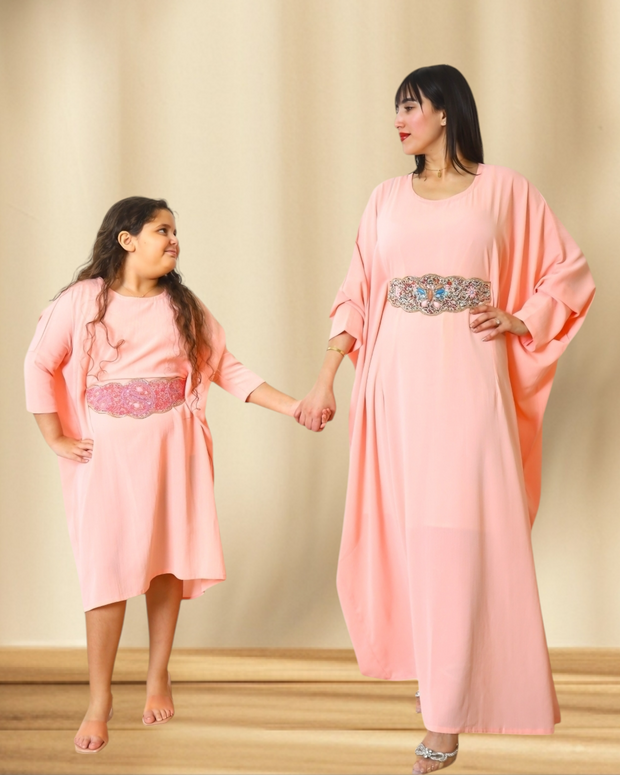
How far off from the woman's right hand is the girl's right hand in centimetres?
52

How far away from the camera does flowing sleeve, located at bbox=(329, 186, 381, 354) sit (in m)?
2.20

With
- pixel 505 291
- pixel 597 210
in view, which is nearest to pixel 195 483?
pixel 505 291

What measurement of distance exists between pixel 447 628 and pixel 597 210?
64.4 inches

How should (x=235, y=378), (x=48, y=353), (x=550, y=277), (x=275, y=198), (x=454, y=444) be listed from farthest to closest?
(x=275, y=198) < (x=235, y=378) < (x=48, y=353) < (x=550, y=277) < (x=454, y=444)

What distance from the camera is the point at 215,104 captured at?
10.4 feet

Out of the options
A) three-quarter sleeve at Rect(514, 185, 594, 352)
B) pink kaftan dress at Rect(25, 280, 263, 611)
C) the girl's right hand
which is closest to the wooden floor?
pink kaftan dress at Rect(25, 280, 263, 611)

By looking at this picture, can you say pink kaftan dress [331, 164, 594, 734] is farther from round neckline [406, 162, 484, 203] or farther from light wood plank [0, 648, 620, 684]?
light wood plank [0, 648, 620, 684]

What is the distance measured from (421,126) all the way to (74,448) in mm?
1137

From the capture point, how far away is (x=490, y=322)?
79.5 inches

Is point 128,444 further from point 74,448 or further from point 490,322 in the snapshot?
point 490,322

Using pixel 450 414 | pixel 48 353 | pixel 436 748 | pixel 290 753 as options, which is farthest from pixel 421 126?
pixel 290 753

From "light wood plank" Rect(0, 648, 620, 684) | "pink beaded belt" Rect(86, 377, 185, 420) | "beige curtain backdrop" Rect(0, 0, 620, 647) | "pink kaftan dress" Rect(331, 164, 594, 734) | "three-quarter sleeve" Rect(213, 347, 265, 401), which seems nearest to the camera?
"pink kaftan dress" Rect(331, 164, 594, 734)

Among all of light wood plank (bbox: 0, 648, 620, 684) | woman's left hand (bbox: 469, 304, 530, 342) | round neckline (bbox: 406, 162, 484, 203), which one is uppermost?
round neckline (bbox: 406, 162, 484, 203)

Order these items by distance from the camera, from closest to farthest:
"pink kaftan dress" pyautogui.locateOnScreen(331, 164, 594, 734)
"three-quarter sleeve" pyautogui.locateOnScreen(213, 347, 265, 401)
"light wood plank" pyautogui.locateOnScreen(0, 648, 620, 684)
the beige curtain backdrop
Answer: "pink kaftan dress" pyautogui.locateOnScreen(331, 164, 594, 734) < "three-quarter sleeve" pyautogui.locateOnScreen(213, 347, 265, 401) < "light wood plank" pyautogui.locateOnScreen(0, 648, 620, 684) < the beige curtain backdrop
